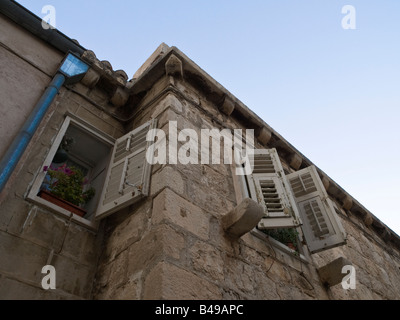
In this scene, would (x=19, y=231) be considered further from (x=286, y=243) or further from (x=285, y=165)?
(x=285, y=165)

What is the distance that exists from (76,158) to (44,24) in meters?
1.90

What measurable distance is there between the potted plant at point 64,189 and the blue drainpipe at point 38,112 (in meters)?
0.37

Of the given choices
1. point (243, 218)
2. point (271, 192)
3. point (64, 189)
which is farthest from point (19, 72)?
point (271, 192)

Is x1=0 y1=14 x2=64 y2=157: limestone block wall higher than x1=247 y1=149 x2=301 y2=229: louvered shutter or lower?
higher

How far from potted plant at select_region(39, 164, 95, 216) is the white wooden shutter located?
0.27m

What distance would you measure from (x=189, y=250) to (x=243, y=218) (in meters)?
0.65

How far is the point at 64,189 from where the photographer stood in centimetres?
356

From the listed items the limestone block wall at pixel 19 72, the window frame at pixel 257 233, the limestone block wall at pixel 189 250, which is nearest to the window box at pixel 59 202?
the limestone block wall at pixel 189 250

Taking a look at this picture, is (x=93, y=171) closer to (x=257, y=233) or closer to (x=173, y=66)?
(x=173, y=66)

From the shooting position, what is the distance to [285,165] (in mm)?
5906

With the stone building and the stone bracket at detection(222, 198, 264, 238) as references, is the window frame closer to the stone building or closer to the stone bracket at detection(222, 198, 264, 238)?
the stone building

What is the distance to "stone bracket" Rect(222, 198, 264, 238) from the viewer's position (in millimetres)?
3129

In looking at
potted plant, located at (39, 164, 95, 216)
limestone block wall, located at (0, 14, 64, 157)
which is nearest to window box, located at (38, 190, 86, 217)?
potted plant, located at (39, 164, 95, 216)
